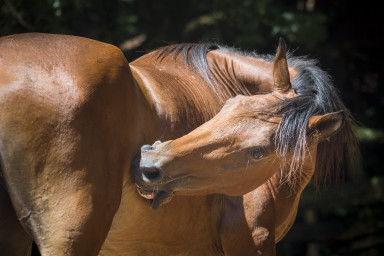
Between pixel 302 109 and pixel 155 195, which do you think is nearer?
pixel 155 195

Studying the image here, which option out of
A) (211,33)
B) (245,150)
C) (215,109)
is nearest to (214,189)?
(245,150)

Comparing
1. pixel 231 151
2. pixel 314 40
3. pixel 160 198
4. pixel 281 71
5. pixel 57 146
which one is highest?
pixel 57 146

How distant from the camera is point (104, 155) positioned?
216cm

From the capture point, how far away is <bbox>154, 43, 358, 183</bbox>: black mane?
8.16 feet

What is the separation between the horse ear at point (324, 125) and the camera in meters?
2.46

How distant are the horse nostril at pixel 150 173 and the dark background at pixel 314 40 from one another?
2722 millimetres

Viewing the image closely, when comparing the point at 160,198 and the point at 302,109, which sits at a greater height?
the point at 302,109

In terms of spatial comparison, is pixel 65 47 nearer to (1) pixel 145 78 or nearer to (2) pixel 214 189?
(1) pixel 145 78

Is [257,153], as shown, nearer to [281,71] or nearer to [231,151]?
[231,151]

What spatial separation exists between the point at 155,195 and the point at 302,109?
0.81 meters

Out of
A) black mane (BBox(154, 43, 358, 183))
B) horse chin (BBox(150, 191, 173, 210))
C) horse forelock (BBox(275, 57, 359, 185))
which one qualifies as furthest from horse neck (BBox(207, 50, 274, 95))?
horse chin (BBox(150, 191, 173, 210))

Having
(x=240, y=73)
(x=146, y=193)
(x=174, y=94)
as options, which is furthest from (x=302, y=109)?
(x=146, y=193)

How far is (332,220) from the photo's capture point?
7.47 m

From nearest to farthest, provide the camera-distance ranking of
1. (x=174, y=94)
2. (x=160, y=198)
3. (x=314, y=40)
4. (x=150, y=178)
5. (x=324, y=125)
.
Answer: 1. (x=150, y=178)
2. (x=160, y=198)
3. (x=324, y=125)
4. (x=174, y=94)
5. (x=314, y=40)
